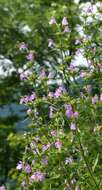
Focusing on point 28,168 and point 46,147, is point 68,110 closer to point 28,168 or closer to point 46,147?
point 46,147

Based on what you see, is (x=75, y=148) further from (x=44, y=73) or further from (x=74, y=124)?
(x=44, y=73)

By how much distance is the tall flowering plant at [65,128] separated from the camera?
18.2ft

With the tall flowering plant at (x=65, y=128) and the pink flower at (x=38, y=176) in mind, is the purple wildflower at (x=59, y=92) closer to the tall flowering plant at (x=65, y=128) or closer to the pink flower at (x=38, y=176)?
the tall flowering plant at (x=65, y=128)

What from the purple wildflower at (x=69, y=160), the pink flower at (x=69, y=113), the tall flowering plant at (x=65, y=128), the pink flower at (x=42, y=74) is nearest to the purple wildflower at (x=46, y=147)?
the tall flowering plant at (x=65, y=128)

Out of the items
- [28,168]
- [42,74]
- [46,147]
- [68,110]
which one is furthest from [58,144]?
[42,74]

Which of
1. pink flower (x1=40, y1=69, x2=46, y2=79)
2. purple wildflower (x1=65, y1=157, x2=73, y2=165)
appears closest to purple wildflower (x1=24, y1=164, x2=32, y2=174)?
purple wildflower (x1=65, y1=157, x2=73, y2=165)

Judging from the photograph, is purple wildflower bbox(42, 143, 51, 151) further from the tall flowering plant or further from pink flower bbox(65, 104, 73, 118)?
pink flower bbox(65, 104, 73, 118)

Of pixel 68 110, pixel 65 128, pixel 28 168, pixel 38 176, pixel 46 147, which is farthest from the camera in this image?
pixel 65 128

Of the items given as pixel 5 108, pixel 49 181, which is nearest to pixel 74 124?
pixel 49 181

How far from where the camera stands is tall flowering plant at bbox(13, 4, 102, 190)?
5.54 metres

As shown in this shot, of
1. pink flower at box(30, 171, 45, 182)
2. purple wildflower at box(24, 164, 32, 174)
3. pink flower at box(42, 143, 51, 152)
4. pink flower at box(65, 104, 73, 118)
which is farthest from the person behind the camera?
purple wildflower at box(24, 164, 32, 174)

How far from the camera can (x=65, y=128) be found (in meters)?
6.02

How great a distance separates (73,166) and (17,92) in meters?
16.9

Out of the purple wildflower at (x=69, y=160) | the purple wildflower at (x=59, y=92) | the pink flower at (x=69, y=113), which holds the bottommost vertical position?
the purple wildflower at (x=69, y=160)
